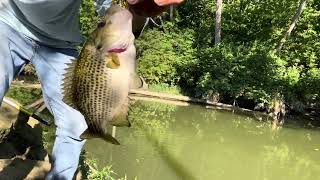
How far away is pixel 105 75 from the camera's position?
1.86m

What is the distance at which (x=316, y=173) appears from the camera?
10.6 meters

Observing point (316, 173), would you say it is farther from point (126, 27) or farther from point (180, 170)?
point (126, 27)

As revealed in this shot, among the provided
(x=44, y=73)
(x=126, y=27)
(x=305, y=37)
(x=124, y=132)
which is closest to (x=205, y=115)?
(x=124, y=132)

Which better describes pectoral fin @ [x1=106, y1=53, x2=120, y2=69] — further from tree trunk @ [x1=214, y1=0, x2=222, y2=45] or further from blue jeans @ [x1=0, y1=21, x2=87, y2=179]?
tree trunk @ [x1=214, y1=0, x2=222, y2=45]

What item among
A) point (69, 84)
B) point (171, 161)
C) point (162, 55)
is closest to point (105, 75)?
point (69, 84)

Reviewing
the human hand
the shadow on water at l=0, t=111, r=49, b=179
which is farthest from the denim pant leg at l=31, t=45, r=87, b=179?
the human hand

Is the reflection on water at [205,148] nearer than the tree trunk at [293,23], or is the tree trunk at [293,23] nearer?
the reflection on water at [205,148]

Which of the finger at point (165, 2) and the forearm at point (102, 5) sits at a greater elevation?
the forearm at point (102, 5)

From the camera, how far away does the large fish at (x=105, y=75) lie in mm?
1686

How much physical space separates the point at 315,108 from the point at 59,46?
1598cm

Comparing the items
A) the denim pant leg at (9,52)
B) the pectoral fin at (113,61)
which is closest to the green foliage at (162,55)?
the denim pant leg at (9,52)

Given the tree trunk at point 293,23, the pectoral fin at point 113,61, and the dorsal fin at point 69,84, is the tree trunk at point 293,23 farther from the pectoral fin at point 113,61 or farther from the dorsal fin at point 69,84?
the pectoral fin at point 113,61

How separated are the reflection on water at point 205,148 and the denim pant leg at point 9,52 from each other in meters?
5.33

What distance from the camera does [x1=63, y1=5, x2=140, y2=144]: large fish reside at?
1.69 m
